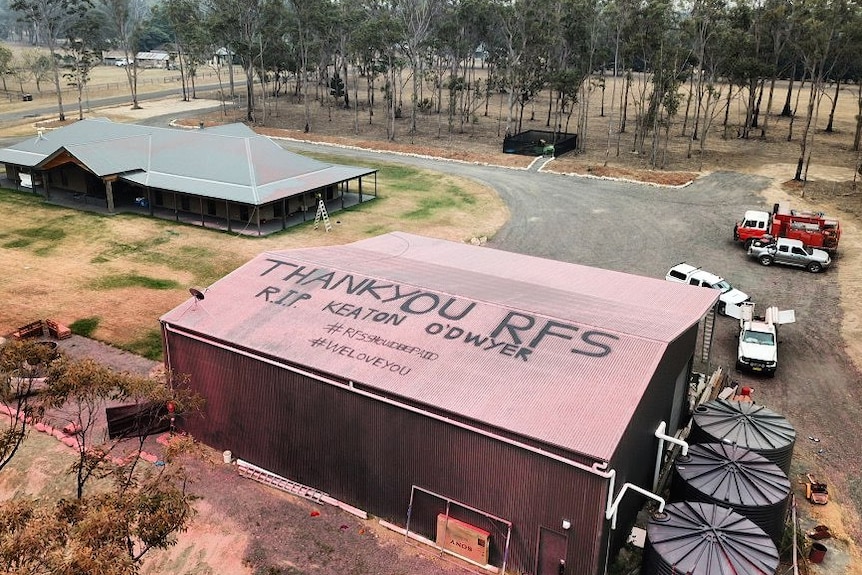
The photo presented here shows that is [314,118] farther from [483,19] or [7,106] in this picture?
[7,106]

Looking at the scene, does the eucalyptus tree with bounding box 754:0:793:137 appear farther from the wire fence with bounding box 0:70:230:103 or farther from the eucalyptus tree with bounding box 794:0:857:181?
the wire fence with bounding box 0:70:230:103

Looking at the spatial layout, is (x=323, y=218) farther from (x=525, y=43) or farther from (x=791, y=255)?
(x=525, y=43)

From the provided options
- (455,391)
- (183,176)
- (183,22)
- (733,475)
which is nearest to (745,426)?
(733,475)

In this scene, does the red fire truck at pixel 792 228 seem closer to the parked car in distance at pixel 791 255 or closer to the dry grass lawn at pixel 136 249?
the parked car in distance at pixel 791 255

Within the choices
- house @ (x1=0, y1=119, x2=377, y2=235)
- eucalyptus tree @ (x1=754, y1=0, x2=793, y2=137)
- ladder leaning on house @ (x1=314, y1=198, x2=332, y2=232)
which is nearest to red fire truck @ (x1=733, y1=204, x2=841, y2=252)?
ladder leaning on house @ (x1=314, y1=198, x2=332, y2=232)

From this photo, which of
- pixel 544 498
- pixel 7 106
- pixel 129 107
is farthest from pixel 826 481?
pixel 7 106
